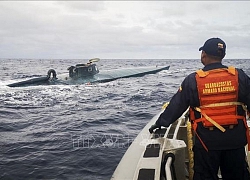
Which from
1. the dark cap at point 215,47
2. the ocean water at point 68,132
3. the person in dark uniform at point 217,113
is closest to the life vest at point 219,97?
the person in dark uniform at point 217,113

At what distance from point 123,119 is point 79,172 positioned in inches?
214

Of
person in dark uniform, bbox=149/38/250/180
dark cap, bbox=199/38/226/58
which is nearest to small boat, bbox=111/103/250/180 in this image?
person in dark uniform, bbox=149/38/250/180

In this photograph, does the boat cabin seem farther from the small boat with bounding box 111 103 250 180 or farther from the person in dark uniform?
the person in dark uniform

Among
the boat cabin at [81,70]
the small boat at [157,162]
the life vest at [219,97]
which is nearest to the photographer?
the life vest at [219,97]

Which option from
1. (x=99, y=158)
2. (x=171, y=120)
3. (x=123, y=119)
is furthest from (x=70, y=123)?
(x=171, y=120)

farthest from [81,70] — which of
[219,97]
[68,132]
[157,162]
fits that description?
[219,97]

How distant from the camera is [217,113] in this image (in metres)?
3.20

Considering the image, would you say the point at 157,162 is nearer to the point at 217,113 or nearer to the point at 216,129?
the point at 216,129

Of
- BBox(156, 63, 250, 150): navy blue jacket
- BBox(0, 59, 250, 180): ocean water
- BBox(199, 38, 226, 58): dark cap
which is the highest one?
BBox(199, 38, 226, 58): dark cap

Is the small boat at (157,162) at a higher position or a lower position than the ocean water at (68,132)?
higher

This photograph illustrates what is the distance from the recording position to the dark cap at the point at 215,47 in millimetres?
3266

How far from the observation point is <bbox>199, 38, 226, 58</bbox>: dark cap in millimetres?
3266

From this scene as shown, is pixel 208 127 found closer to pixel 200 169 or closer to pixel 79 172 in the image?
pixel 200 169

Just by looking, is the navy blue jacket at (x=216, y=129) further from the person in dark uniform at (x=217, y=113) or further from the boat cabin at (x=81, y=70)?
the boat cabin at (x=81, y=70)
